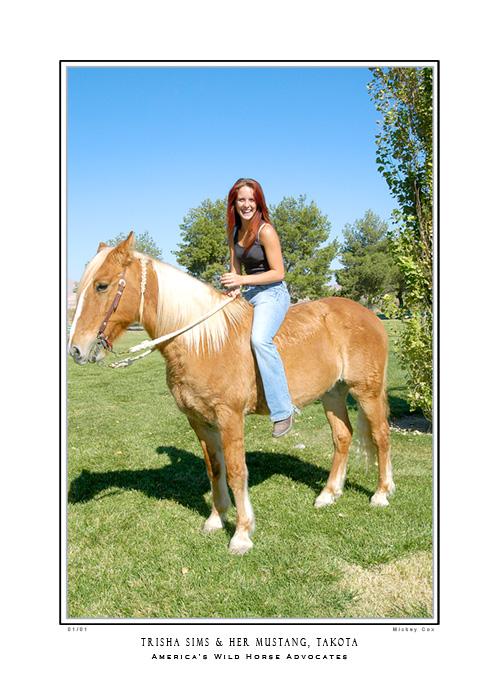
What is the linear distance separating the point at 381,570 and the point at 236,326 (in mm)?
2552

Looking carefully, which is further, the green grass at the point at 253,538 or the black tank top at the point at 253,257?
the black tank top at the point at 253,257

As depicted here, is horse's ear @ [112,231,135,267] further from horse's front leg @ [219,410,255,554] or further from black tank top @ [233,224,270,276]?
horse's front leg @ [219,410,255,554]

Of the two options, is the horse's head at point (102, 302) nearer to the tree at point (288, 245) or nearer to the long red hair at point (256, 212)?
the long red hair at point (256, 212)

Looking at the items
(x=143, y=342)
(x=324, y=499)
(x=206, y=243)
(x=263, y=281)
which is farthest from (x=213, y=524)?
(x=206, y=243)

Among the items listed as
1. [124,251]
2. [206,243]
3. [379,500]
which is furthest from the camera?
[206,243]

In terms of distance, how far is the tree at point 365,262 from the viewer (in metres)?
40.3

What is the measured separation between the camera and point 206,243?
1219 inches

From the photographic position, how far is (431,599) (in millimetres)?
3355

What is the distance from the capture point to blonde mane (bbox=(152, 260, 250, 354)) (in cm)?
373

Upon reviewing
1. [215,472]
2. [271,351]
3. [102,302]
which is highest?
[102,302]

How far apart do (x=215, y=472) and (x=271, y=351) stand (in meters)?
1.54

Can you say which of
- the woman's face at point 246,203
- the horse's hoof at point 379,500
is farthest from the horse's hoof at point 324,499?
the woman's face at point 246,203

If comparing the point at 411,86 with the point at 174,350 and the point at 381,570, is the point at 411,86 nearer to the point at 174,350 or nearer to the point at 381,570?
the point at 174,350

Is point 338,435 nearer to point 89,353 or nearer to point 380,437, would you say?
point 380,437
